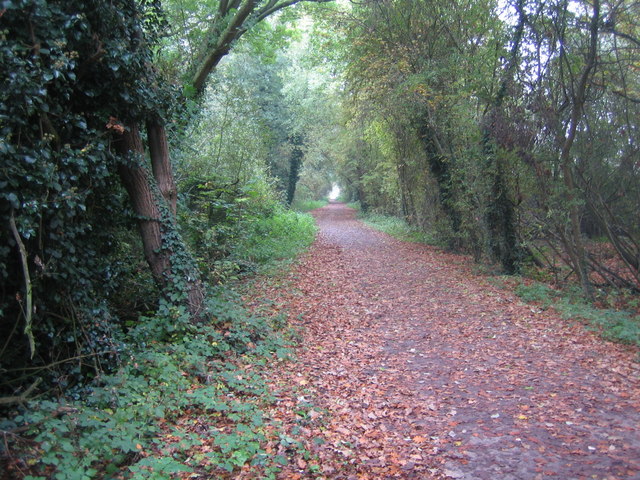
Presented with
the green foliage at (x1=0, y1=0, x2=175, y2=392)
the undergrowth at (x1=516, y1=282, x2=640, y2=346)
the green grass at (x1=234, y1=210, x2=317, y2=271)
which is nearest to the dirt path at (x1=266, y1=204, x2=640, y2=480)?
the undergrowth at (x1=516, y1=282, x2=640, y2=346)

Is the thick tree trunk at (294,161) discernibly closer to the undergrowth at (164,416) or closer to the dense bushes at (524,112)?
the dense bushes at (524,112)

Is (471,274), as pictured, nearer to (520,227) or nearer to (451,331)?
(520,227)

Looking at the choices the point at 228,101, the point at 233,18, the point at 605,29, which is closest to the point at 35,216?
the point at 233,18

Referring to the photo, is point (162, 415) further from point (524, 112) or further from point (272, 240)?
point (272, 240)

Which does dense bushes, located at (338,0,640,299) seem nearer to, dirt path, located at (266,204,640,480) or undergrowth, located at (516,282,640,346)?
undergrowth, located at (516,282,640,346)

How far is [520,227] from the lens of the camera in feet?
39.8

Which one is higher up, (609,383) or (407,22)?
(407,22)

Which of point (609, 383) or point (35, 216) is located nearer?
point (35, 216)

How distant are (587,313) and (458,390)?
14.1 feet

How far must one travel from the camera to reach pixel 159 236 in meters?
6.76

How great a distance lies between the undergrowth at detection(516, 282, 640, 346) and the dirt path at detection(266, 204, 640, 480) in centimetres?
30

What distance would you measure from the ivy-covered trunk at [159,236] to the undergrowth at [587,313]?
6774 millimetres

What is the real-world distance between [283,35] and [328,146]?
66.2 feet

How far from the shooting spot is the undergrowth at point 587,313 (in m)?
7.14
